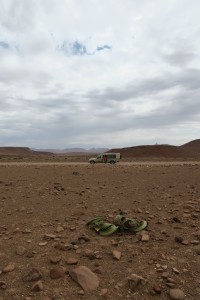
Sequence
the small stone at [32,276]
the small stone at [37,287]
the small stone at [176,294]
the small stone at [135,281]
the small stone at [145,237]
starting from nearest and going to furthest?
the small stone at [176,294]
the small stone at [37,287]
the small stone at [135,281]
the small stone at [32,276]
the small stone at [145,237]

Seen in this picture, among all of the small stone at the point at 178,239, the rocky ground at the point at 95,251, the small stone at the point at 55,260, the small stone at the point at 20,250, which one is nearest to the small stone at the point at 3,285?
the rocky ground at the point at 95,251

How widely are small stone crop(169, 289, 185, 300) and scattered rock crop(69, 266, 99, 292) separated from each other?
1041 mm

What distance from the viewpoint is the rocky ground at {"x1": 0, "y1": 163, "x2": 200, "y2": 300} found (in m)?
4.66

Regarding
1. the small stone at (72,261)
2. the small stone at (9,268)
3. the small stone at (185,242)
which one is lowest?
the small stone at (9,268)

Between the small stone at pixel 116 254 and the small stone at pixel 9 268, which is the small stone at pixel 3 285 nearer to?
the small stone at pixel 9 268

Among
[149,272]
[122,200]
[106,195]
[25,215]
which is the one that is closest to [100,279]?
[149,272]

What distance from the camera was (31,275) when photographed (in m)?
4.91

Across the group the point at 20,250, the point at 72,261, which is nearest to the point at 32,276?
the point at 72,261

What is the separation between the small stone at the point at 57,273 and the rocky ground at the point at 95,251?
0.01 m

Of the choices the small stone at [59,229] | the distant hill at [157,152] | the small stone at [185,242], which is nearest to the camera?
the small stone at [185,242]

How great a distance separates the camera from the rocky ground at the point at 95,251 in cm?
466

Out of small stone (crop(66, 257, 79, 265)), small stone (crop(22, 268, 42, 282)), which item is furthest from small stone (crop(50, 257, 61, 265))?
small stone (crop(22, 268, 42, 282))

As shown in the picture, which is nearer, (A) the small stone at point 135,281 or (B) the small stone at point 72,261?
(A) the small stone at point 135,281

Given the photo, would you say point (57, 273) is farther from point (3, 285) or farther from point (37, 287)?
point (3, 285)
